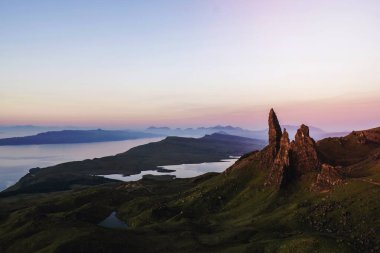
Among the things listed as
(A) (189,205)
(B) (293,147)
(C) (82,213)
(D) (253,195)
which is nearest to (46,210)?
(C) (82,213)

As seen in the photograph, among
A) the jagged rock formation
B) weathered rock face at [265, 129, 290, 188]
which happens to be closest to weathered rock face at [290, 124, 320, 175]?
the jagged rock formation

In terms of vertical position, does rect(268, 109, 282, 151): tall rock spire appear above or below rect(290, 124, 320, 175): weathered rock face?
above

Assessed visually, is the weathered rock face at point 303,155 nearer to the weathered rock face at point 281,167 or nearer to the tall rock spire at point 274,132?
the weathered rock face at point 281,167

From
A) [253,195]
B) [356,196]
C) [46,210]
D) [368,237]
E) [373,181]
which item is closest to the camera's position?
[368,237]

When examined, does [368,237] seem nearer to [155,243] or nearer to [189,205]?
[155,243]

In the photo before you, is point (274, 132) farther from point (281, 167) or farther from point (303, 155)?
point (281, 167)

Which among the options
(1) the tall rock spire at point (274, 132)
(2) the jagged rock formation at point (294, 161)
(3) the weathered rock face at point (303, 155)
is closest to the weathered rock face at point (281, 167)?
(2) the jagged rock formation at point (294, 161)

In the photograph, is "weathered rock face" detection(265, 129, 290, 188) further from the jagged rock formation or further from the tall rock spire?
the tall rock spire

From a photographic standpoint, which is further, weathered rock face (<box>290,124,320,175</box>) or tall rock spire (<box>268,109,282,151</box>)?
tall rock spire (<box>268,109,282,151</box>)
